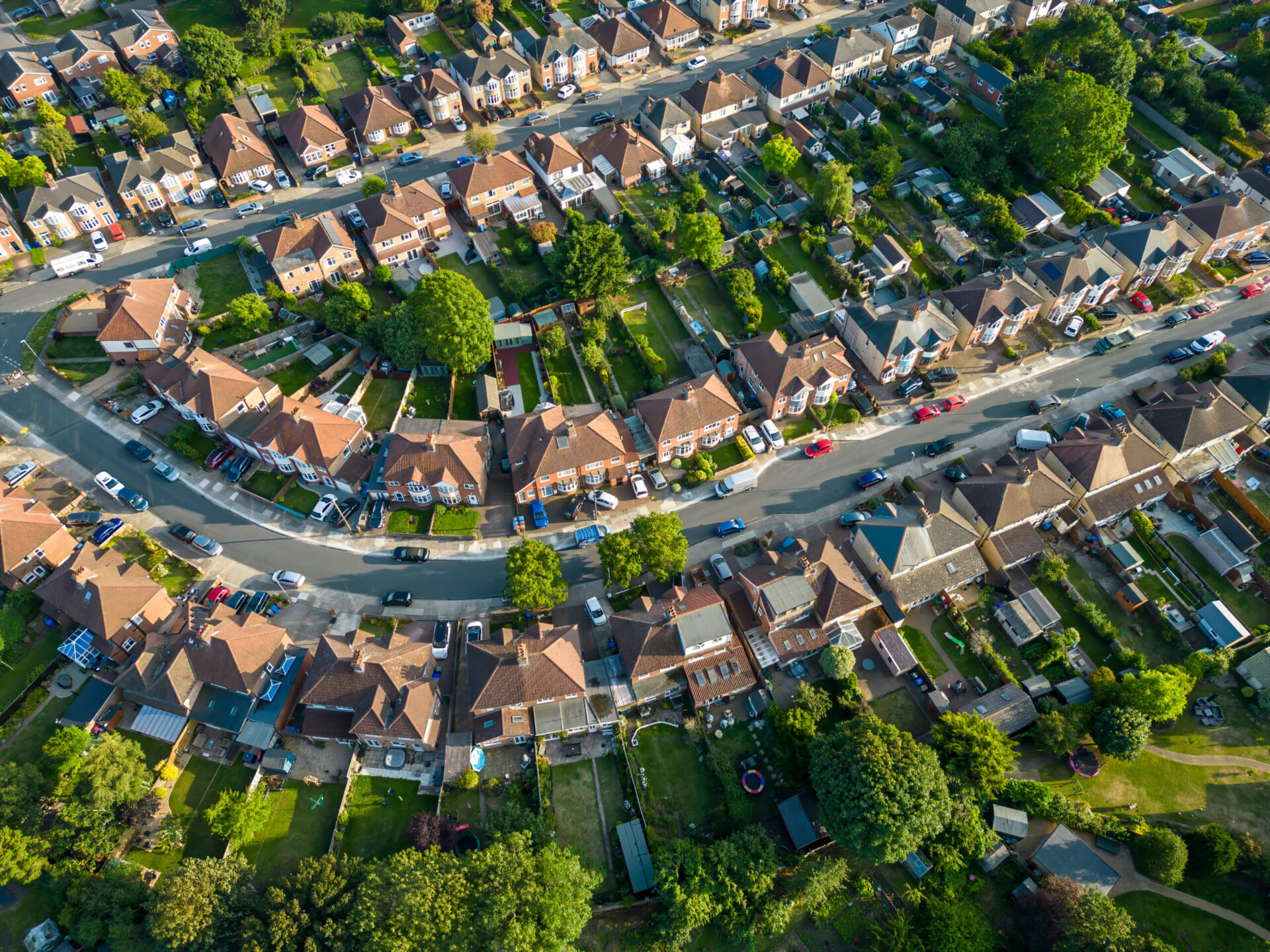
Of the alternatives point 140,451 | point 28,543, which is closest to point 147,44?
point 140,451

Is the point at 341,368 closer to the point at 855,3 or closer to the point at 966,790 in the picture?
the point at 966,790

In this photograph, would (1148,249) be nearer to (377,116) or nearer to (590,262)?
(590,262)

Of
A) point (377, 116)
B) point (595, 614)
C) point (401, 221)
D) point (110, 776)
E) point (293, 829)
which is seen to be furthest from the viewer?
point (377, 116)


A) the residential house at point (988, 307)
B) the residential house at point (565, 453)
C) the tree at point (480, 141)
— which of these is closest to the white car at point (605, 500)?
the residential house at point (565, 453)

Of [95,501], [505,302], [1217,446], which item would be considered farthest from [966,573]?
[95,501]

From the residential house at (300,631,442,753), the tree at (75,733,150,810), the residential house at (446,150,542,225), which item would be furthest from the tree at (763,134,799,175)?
the tree at (75,733,150,810)
